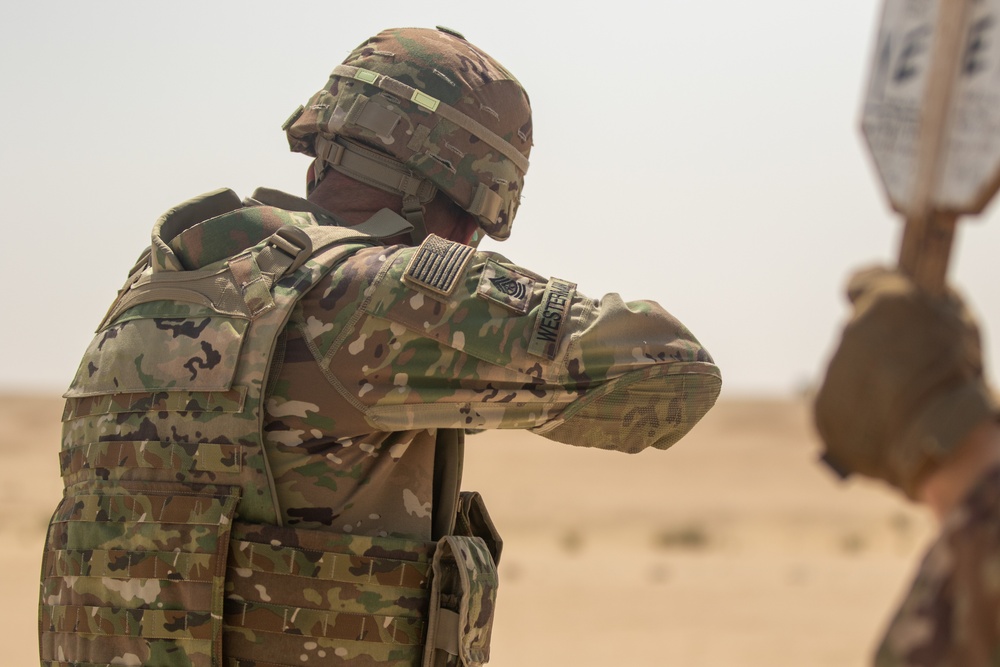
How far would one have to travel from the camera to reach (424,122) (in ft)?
12.6

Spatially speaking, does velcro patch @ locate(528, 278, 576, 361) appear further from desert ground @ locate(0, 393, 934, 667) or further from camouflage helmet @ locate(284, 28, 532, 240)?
desert ground @ locate(0, 393, 934, 667)

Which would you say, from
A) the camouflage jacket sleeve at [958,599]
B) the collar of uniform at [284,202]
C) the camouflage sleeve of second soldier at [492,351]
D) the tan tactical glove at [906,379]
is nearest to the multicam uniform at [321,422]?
the camouflage sleeve of second soldier at [492,351]

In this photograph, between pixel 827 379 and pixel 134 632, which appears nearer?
pixel 827 379

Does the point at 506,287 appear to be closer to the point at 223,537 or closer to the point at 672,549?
the point at 223,537

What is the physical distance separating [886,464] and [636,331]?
1.33 meters

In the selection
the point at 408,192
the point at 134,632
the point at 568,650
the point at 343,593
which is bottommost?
the point at 568,650

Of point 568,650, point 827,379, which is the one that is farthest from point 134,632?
point 568,650

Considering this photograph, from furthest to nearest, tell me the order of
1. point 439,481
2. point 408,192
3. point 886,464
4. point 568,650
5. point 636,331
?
1. point 568,650
2. point 408,192
3. point 439,481
4. point 636,331
5. point 886,464

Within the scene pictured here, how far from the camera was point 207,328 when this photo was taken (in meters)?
3.23

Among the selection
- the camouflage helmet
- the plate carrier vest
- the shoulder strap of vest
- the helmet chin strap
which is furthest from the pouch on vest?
the camouflage helmet

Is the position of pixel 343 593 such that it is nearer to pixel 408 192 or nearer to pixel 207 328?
pixel 207 328

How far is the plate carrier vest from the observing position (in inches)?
125

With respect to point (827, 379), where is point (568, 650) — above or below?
below

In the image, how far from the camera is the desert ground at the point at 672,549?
1340cm
